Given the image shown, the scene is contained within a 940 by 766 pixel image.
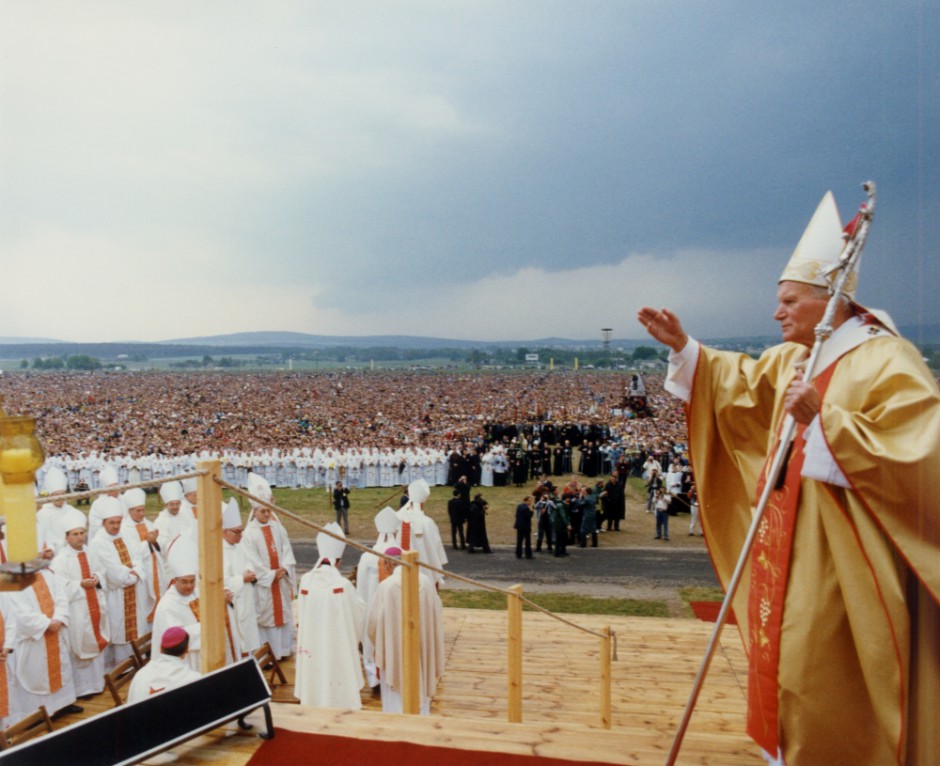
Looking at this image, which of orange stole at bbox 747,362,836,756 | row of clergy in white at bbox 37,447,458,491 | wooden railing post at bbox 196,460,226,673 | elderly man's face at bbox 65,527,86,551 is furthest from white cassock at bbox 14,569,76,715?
row of clergy in white at bbox 37,447,458,491

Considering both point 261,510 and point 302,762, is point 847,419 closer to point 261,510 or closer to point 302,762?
point 302,762

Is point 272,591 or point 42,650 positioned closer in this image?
point 42,650

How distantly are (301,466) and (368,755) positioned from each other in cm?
2245

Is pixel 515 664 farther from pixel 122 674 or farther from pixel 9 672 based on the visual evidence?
pixel 9 672

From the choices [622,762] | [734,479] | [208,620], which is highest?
[734,479]

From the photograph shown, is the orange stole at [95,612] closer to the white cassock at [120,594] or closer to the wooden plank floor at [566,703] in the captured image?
the white cassock at [120,594]

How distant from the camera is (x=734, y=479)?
11.0 ft

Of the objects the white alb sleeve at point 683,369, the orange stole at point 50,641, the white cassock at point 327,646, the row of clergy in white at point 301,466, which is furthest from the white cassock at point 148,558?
the row of clergy in white at point 301,466

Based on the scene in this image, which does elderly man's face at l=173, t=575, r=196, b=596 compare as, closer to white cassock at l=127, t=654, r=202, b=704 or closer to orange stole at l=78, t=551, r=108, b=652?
white cassock at l=127, t=654, r=202, b=704

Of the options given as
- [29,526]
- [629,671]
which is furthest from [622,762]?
[629,671]

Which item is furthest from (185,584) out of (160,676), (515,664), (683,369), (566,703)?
(683,369)

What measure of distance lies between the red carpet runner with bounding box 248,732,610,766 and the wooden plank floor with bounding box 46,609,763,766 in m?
0.05

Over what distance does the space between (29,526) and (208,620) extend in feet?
5.78

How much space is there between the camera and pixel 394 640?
641 cm
